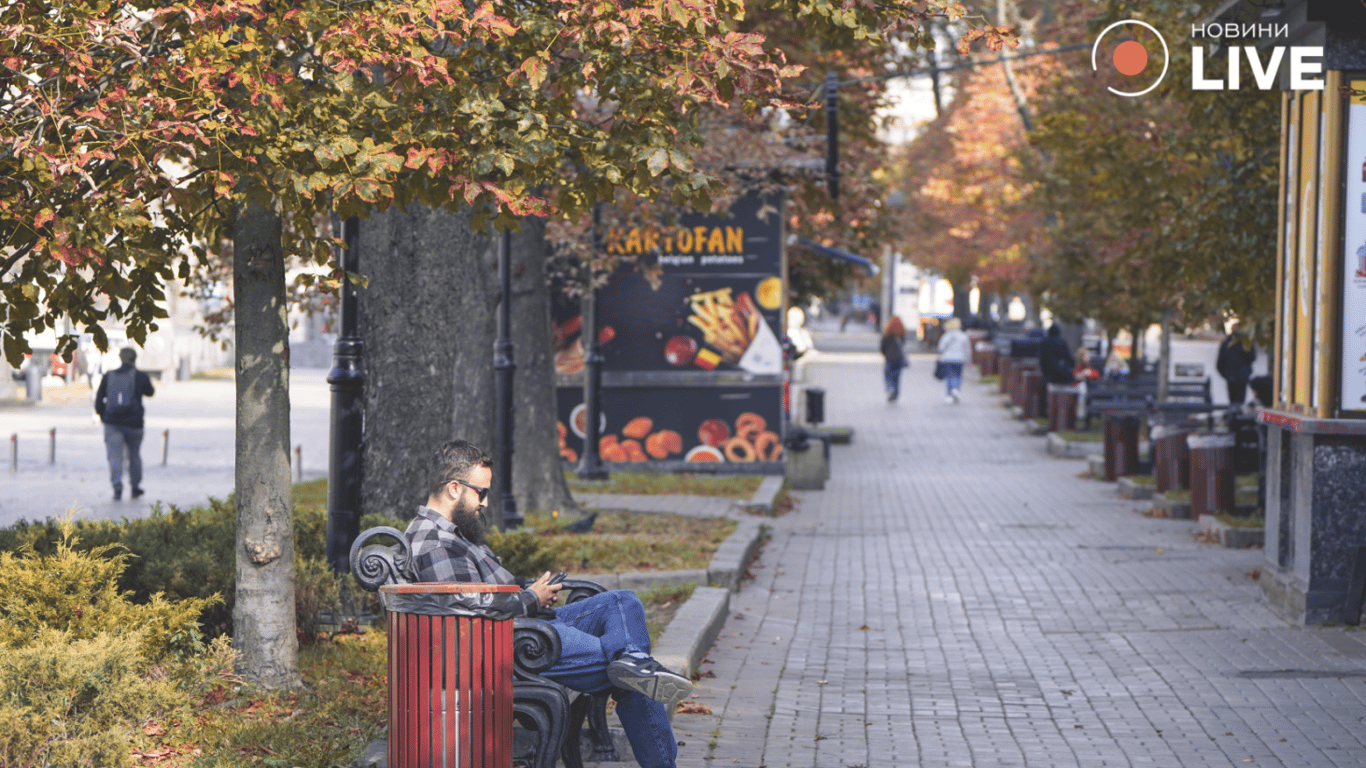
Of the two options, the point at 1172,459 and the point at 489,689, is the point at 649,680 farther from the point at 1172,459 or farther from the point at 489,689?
the point at 1172,459

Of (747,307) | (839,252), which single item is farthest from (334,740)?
(839,252)

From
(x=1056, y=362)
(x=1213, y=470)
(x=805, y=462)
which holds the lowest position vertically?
(x=805, y=462)

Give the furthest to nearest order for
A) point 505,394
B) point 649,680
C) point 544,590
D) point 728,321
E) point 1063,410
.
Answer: point 1063,410
point 728,321
point 505,394
point 649,680
point 544,590

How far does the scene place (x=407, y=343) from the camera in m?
10.2

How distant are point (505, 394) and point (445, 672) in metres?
9.36

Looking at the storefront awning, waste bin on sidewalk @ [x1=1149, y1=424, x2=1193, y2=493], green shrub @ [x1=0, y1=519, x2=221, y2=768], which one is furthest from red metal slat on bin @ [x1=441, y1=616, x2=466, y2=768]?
the storefront awning

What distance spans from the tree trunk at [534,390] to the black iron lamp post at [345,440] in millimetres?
7062

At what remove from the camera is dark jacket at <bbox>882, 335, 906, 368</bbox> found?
116ft

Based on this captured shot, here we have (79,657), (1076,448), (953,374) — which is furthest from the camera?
(953,374)

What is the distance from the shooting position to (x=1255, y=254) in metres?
13.7

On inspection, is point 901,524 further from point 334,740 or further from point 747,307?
point 334,740

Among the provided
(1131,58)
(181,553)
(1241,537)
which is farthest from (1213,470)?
(181,553)

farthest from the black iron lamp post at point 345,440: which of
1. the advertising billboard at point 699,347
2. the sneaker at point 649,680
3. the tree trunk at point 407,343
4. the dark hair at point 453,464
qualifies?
the advertising billboard at point 699,347

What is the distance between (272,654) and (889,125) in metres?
18.3
